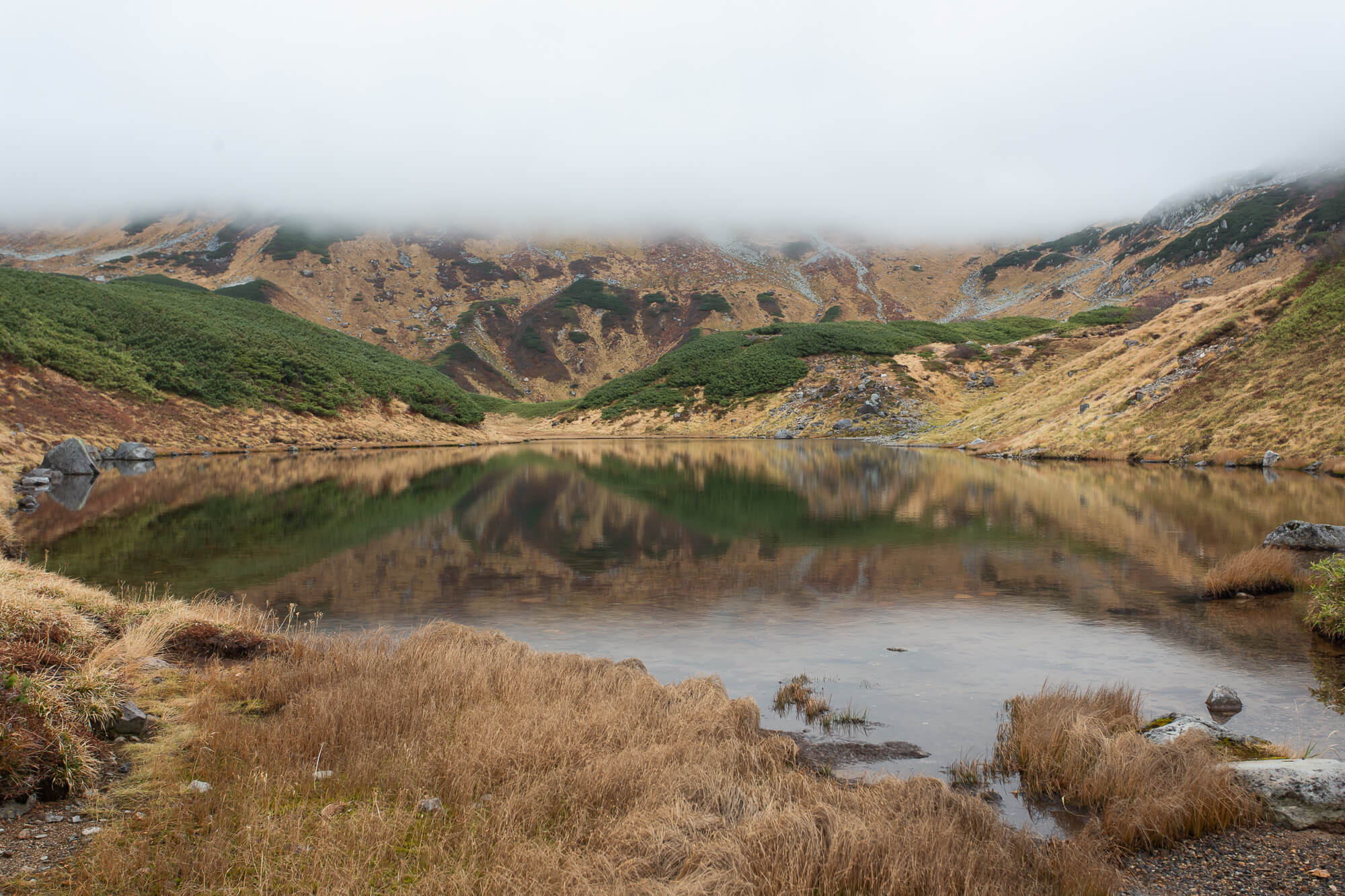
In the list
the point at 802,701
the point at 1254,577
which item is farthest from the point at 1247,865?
the point at 1254,577

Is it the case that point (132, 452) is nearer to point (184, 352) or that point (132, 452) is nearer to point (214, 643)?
point (184, 352)

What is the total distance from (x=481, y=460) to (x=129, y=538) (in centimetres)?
4026

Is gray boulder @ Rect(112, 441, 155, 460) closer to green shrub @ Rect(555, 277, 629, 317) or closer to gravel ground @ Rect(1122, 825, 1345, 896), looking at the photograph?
gravel ground @ Rect(1122, 825, 1345, 896)

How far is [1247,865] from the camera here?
17.7 ft

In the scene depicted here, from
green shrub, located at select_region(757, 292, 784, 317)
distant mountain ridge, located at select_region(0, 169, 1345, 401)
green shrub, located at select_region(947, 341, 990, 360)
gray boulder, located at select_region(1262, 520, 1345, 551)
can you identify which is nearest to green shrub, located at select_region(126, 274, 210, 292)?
distant mountain ridge, located at select_region(0, 169, 1345, 401)

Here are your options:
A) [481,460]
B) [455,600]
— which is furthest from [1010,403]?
[455,600]

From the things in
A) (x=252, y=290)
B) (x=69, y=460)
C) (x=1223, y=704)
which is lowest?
(x=69, y=460)

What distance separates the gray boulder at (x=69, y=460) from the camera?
138ft

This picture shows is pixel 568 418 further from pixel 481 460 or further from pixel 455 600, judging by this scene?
pixel 455 600

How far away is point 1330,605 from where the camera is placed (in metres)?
11.8

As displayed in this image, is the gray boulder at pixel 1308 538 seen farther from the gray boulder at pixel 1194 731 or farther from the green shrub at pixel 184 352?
the green shrub at pixel 184 352

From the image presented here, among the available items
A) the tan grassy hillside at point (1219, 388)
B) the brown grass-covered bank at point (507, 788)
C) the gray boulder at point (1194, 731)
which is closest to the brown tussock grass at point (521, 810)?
the brown grass-covered bank at point (507, 788)

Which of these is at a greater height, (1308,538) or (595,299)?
(595,299)

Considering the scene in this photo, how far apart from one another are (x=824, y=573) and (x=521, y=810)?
13646 mm
